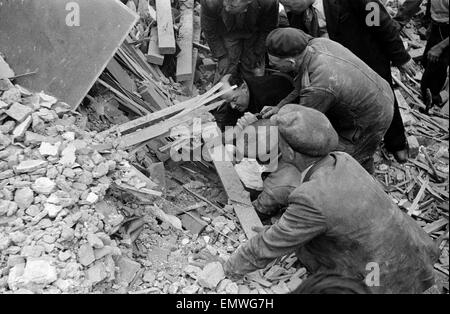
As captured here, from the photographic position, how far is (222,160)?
5168 millimetres

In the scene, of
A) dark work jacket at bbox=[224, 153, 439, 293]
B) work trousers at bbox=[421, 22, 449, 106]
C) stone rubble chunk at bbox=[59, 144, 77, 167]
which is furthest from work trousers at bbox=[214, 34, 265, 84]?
dark work jacket at bbox=[224, 153, 439, 293]

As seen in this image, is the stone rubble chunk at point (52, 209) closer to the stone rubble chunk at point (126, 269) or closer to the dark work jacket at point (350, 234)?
the stone rubble chunk at point (126, 269)

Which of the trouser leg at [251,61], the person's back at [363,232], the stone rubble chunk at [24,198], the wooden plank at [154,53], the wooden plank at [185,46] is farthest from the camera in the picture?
the wooden plank at [185,46]

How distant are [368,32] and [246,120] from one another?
1.62 metres

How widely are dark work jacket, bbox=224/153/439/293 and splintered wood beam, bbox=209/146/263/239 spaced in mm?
728

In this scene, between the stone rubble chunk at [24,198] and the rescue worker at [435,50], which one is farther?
the rescue worker at [435,50]

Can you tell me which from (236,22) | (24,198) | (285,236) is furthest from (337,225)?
(236,22)

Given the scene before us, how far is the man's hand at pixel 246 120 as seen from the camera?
5.23 metres

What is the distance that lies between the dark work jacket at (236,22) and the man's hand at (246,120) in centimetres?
140

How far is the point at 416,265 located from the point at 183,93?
381 centimetres

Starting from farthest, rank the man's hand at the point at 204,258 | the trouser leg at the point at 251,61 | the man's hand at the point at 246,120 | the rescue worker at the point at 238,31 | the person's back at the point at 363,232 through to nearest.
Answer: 1. the trouser leg at the point at 251,61
2. the rescue worker at the point at 238,31
3. the man's hand at the point at 246,120
4. the man's hand at the point at 204,258
5. the person's back at the point at 363,232

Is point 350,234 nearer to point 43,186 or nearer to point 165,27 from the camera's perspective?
point 43,186

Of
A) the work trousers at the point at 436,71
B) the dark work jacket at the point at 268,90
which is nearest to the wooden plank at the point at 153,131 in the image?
the dark work jacket at the point at 268,90

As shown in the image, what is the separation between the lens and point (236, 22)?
611 cm
